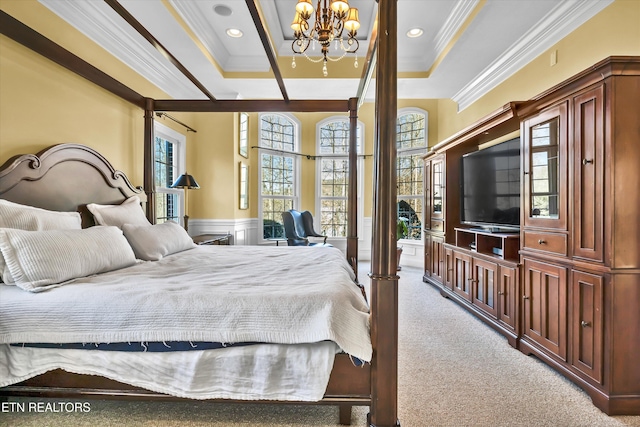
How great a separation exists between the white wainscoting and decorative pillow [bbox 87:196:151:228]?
5.94 feet

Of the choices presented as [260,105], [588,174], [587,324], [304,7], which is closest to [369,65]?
A: [304,7]

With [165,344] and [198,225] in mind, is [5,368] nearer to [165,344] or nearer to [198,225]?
[165,344]

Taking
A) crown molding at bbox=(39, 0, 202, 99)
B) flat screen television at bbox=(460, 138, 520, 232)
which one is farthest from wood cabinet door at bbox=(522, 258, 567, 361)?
crown molding at bbox=(39, 0, 202, 99)

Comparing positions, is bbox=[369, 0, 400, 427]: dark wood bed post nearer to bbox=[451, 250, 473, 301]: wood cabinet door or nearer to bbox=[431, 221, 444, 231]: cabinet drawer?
bbox=[451, 250, 473, 301]: wood cabinet door

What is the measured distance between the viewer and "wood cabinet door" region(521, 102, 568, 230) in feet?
6.94

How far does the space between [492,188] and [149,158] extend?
3.66 metres

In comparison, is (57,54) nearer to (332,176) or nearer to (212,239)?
(212,239)

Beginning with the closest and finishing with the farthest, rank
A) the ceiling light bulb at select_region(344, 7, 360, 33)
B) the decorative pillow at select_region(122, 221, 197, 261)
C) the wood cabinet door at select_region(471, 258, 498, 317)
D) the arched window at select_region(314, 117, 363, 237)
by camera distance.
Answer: the decorative pillow at select_region(122, 221, 197, 261)
the ceiling light bulb at select_region(344, 7, 360, 33)
the wood cabinet door at select_region(471, 258, 498, 317)
the arched window at select_region(314, 117, 363, 237)

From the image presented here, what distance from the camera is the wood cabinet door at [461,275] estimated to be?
345cm

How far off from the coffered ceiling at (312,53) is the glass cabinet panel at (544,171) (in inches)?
44.5

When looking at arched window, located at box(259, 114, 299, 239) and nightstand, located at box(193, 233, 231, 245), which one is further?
arched window, located at box(259, 114, 299, 239)

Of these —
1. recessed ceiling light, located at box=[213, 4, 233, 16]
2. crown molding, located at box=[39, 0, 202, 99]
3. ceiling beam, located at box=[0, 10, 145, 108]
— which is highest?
recessed ceiling light, located at box=[213, 4, 233, 16]

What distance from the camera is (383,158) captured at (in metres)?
1.42

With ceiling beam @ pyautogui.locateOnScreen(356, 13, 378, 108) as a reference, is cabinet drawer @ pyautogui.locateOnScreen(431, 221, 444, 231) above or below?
below
